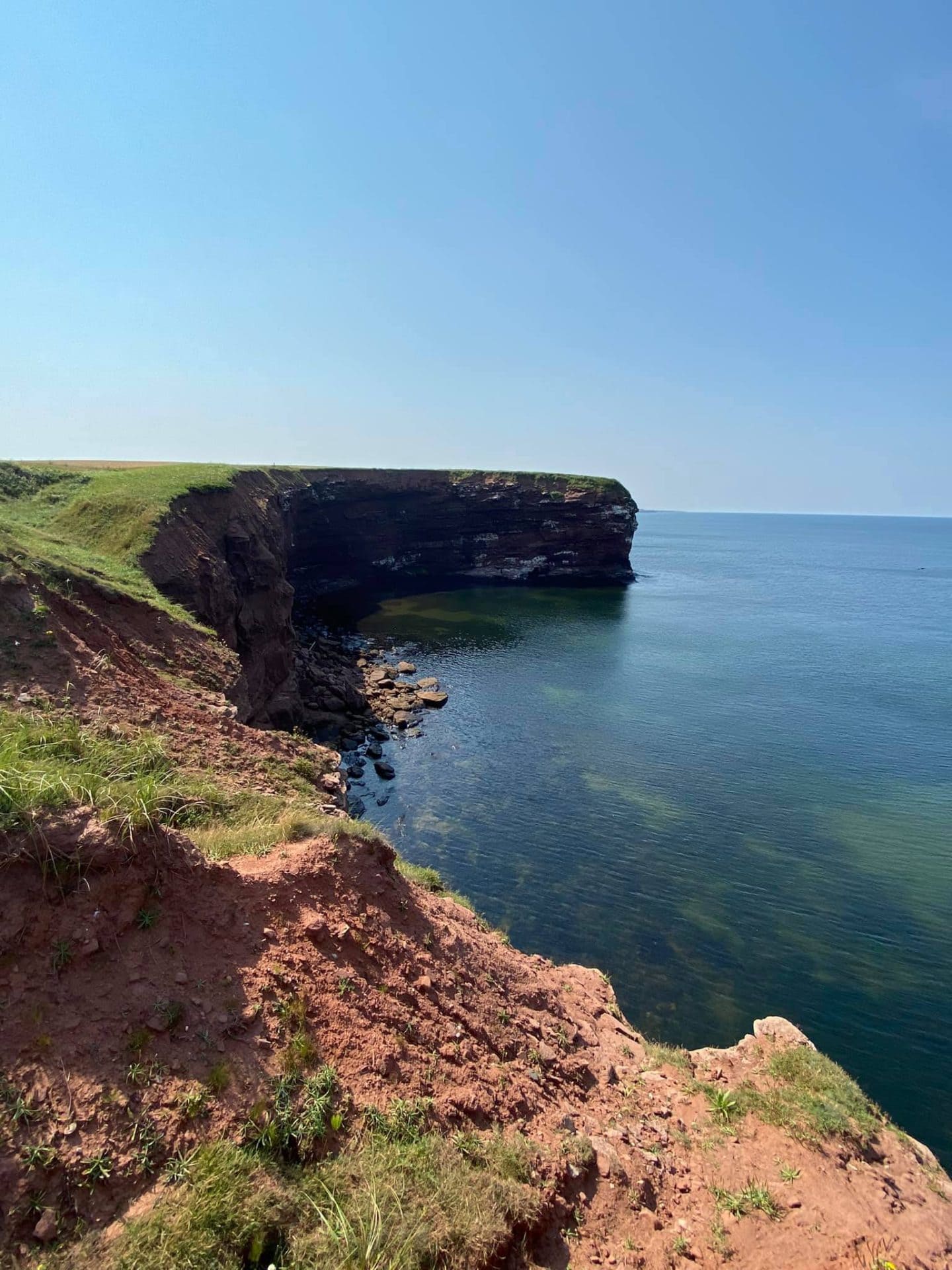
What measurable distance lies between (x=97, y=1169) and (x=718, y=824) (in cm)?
2456

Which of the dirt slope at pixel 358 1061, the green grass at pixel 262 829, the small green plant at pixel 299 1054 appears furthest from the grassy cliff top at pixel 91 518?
the small green plant at pixel 299 1054

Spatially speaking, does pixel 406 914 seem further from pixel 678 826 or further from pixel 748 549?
pixel 748 549

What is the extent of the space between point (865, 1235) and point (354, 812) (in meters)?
20.9

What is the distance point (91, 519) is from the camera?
29766mm

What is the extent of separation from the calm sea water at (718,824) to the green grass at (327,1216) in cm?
1173

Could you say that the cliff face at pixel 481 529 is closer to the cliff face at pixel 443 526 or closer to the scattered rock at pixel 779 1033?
the cliff face at pixel 443 526

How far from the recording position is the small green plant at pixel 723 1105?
10.5 metres

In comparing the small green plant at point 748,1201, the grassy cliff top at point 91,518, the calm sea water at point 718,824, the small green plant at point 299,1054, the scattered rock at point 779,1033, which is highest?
the grassy cliff top at point 91,518

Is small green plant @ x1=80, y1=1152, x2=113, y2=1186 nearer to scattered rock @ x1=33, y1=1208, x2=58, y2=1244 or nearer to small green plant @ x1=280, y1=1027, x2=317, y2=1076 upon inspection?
scattered rock @ x1=33, y1=1208, x2=58, y2=1244

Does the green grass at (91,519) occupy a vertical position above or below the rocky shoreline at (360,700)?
above

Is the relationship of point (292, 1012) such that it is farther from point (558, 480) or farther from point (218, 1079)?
point (558, 480)

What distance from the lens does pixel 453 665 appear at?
4947 centimetres

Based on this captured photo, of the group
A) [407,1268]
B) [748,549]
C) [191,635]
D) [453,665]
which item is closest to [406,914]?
[407,1268]

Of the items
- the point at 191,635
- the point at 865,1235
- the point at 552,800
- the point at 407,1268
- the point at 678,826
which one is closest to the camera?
the point at 407,1268
